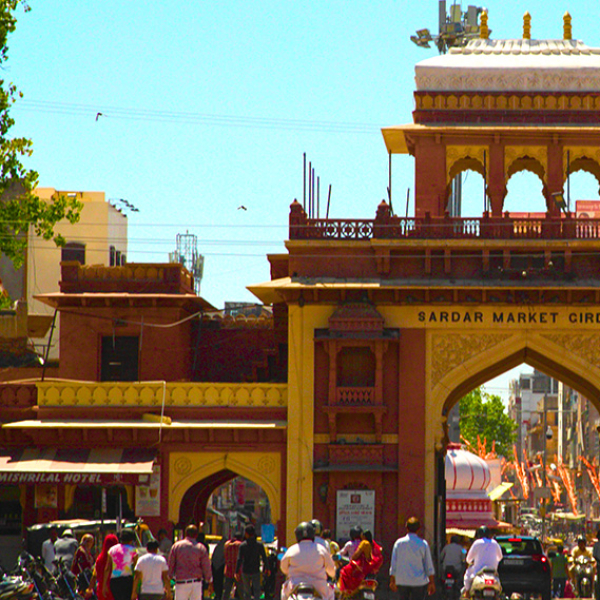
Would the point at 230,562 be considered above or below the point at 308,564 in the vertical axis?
below

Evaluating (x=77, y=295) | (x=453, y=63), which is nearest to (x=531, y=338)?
(x=453, y=63)

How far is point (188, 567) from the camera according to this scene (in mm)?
15039

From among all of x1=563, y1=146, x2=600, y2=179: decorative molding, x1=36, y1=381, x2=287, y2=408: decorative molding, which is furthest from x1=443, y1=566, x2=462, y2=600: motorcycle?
x1=563, y1=146, x2=600, y2=179: decorative molding

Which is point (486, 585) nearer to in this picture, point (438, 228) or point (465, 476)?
point (438, 228)

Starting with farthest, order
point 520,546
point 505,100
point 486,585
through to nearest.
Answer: point 505,100 → point 520,546 → point 486,585

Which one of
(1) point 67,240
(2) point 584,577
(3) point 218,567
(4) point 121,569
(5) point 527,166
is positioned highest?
(1) point 67,240

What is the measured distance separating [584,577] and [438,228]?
7172 mm

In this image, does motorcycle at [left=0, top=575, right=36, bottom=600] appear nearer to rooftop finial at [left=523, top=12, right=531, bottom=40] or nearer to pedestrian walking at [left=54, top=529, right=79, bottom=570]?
pedestrian walking at [left=54, top=529, right=79, bottom=570]

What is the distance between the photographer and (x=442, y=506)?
87.3 ft

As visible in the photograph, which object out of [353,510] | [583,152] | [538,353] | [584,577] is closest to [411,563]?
[584,577]

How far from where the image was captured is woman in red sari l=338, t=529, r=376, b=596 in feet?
50.5

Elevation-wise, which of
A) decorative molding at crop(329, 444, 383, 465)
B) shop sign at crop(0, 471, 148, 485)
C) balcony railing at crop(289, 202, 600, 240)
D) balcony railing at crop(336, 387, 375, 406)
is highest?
balcony railing at crop(289, 202, 600, 240)

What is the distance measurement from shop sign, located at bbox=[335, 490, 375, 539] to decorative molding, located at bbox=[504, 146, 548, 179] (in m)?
7.44

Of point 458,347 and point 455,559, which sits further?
point 458,347
